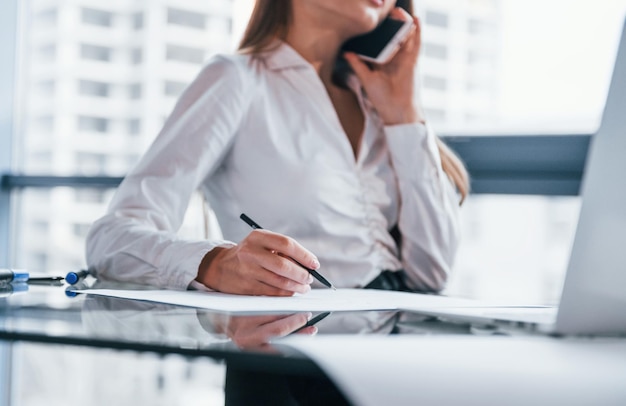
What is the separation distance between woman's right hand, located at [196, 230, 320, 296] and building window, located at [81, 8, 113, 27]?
2.16 meters

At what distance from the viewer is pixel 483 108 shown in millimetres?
2252

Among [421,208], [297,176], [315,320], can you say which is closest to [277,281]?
[315,320]

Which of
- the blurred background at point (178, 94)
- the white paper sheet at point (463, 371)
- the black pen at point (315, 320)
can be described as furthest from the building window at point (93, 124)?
the white paper sheet at point (463, 371)

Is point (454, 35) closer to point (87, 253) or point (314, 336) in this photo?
point (87, 253)

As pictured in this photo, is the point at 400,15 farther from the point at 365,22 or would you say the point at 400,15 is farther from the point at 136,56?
the point at 136,56

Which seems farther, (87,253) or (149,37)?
(149,37)

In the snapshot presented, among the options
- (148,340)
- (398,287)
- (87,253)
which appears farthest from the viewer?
(398,287)

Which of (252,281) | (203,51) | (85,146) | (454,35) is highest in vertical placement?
(454,35)

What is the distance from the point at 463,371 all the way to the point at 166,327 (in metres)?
0.22

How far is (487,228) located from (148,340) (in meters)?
1.87

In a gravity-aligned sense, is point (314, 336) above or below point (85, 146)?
above

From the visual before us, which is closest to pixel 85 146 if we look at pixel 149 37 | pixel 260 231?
pixel 149 37

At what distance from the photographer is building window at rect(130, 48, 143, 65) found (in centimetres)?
269

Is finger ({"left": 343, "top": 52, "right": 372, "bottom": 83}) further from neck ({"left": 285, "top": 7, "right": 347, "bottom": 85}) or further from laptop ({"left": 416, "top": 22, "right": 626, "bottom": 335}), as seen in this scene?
laptop ({"left": 416, "top": 22, "right": 626, "bottom": 335})
